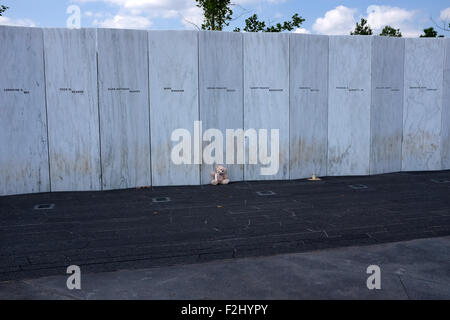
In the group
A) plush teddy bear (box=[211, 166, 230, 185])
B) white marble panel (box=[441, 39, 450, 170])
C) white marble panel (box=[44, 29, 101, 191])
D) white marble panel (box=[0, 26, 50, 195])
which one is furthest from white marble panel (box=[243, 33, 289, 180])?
white marble panel (box=[441, 39, 450, 170])

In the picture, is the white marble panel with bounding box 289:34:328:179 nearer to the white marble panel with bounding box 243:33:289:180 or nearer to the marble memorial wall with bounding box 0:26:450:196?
the marble memorial wall with bounding box 0:26:450:196

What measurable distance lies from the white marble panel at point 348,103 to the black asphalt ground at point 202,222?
112cm

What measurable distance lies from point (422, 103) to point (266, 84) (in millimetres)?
4445

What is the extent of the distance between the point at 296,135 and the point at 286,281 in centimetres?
646

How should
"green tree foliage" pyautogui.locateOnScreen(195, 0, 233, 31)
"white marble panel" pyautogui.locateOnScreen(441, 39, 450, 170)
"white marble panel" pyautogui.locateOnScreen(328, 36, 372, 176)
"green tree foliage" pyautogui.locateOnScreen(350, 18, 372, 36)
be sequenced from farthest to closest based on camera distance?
1. "green tree foliage" pyautogui.locateOnScreen(350, 18, 372, 36)
2. "green tree foliage" pyautogui.locateOnScreen(195, 0, 233, 31)
3. "white marble panel" pyautogui.locateOnScreen(441, 39, 450, 170)
4. "white marble panel" pyautogui.locateOnScreen(328, 36, 372, 176)

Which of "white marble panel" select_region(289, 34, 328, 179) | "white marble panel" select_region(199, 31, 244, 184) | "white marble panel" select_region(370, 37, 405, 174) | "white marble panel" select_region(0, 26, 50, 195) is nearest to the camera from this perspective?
"white marble panel" select_region(0, 26, 50, 195)

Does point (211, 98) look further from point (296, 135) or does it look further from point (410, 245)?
point (410, 245)

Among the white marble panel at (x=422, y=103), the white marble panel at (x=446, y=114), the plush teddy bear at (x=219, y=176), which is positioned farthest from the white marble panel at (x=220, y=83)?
the white marble panel at (x=446, y=114)

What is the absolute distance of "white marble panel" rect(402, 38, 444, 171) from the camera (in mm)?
11562

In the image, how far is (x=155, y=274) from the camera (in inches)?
188

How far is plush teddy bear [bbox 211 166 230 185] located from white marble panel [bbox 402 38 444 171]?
5.02m

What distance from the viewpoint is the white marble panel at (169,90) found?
9.68m

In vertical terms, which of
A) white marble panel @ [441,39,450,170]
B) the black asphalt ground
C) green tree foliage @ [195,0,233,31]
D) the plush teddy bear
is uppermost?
green tree foliage @ [195,0,233,31]

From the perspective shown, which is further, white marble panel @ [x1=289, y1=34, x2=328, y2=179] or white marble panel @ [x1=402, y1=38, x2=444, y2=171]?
white marble panel @ [x1=402, y1=38, x2=444, y2=171]
